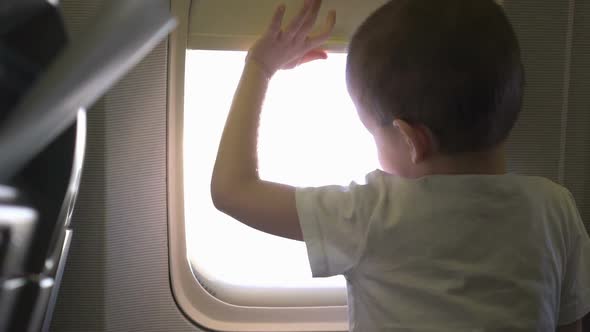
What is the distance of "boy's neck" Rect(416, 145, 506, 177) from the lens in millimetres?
767

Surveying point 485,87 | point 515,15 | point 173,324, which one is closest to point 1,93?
point 485,87

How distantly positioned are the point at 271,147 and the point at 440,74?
38 centimetres

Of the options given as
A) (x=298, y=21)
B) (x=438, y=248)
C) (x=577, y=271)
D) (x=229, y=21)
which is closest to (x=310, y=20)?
(x=298, y=21)

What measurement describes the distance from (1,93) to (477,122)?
20.3 inches

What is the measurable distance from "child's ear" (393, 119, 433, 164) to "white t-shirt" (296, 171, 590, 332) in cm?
3

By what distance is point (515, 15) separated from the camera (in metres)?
0.97

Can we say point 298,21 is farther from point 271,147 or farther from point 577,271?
point 577,271

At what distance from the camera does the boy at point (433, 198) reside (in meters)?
0.70

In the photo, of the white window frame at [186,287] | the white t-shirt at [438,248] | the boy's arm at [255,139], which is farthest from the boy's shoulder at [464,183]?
the white window frame at [186,287]

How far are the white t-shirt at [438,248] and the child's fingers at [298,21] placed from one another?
0.82 ft

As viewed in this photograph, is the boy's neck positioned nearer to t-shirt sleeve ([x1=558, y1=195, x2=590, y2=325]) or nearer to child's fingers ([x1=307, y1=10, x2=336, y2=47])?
t-shirt sleeve ([x1=558, y1=195, x2=590, y2=325])

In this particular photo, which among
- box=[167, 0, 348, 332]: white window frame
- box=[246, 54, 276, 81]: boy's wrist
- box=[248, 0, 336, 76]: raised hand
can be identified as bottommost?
box=[167, 0, 348, 332]: white window frame

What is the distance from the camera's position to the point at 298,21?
2.90 feet

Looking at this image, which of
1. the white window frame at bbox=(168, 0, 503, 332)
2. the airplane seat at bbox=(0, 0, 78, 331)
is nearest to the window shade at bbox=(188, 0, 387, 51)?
the white window frame at bbox=(168, 0, 503, 332)
